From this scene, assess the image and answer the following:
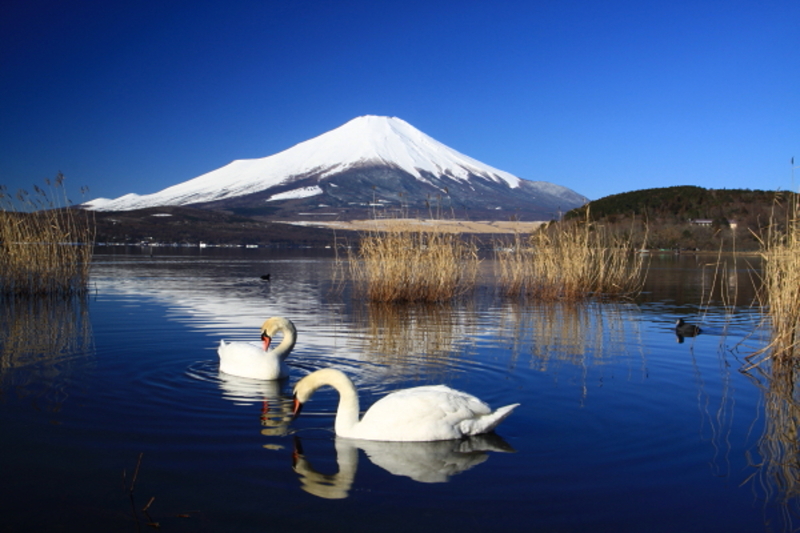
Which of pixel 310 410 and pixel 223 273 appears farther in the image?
pixel 223 273

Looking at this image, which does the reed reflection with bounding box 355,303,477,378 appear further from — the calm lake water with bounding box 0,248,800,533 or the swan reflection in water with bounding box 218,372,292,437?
the swan reflection in water with bounding box 218,372,292,437

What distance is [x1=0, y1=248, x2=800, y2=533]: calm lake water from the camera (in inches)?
176

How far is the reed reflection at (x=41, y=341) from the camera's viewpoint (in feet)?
25.6

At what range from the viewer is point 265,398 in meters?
7.54

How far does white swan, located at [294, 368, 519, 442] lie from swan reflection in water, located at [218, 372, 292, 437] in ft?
2.31

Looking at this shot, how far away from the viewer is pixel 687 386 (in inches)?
333

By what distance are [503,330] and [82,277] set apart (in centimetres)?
1177

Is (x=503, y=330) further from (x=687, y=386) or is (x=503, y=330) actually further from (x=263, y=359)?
(x=263, y=359)

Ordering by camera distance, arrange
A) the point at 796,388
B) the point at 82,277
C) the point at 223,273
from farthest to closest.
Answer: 1. the point at 223,273
2. the point at 82,277
3. the point at 796,388

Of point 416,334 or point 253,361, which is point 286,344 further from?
point 416,334

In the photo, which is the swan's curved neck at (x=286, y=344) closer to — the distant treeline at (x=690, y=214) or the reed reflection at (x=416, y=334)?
the reed reflection at (x=416, y=334)

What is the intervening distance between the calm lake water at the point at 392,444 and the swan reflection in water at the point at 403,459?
0.02m

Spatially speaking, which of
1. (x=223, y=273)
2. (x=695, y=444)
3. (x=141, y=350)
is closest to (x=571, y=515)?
(x=695, y=444)

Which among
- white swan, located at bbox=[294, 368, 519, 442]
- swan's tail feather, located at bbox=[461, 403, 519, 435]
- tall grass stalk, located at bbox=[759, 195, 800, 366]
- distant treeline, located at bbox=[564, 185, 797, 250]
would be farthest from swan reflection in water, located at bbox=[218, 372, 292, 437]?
distant treeline, located at bbox=[564, 185, 797, 250]
